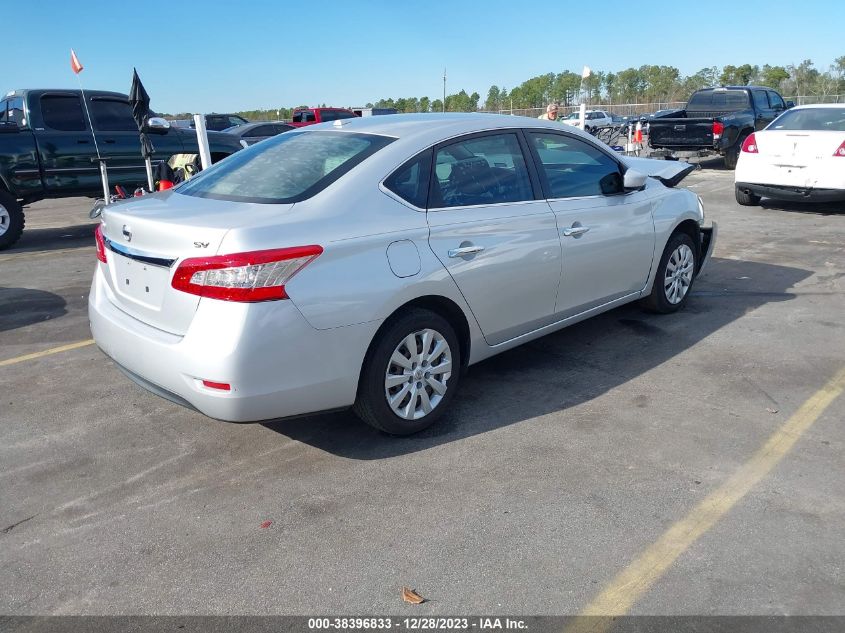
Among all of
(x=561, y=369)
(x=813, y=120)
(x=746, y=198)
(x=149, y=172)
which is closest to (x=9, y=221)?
(x=149, y=172)

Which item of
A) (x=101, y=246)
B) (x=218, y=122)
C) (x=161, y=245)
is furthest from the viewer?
(x=218, y=122)

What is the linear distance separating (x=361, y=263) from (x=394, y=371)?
641 millimetres

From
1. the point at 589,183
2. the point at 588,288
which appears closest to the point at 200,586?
the point at 588,288

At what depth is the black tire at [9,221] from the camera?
30.8 ft

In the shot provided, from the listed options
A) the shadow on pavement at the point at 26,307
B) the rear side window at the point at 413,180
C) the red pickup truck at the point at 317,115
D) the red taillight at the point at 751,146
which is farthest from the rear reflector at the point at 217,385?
the red pickup truck at the point at 317,115

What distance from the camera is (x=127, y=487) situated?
3.44m

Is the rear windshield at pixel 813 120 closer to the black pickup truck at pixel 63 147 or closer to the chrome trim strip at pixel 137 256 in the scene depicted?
the black pickup truck at pixel 63 147

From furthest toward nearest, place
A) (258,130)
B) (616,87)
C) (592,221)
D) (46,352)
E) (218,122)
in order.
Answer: (616,87) < (218,122) < (258,130) < (46,352) < (592,221)

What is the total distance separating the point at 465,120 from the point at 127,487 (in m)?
2.78

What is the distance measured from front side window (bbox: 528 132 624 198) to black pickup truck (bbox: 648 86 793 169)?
1064cm

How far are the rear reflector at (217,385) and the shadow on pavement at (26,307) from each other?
3643mm

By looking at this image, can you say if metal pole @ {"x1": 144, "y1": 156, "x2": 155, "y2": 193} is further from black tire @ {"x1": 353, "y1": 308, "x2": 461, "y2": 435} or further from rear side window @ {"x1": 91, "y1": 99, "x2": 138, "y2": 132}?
black tire @ {"x1": 353, "y1": 308, "x2": 461, "y2": 435}

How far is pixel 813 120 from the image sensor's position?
1071 cm

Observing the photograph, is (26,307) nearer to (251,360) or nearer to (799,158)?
(251,360)
